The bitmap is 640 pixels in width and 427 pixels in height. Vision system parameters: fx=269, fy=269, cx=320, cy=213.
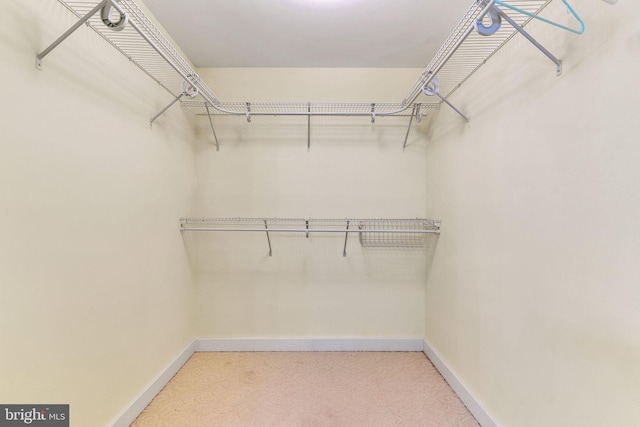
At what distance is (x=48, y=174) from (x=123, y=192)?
16.0 inches

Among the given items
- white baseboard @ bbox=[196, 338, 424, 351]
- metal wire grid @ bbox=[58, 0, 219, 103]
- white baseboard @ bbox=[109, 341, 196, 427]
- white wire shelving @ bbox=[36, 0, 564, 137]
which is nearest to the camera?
white wire shelving @ bbox=[36, 0, 564, 137]

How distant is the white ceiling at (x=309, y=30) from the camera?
1584 mm

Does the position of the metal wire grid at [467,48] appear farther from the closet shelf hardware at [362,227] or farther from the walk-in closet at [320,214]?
the closet shelf hardware at [362,227]

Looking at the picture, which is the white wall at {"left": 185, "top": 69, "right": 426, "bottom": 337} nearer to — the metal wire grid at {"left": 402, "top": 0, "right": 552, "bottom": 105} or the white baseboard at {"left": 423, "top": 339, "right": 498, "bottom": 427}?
the white baseboard at {"left": 423, "top": 339, "right": 498, "bottom": 427}

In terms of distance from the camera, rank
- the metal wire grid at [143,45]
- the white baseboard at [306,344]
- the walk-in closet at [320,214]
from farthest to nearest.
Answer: the white baseboard at [306,344] < the metal wire grid at [143,45] < the walk-in closet at [320,214]

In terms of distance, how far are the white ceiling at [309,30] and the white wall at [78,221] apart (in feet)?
1.62

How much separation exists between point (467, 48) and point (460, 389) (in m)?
2.04

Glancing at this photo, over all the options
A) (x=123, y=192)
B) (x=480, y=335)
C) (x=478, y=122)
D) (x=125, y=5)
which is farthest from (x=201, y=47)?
(x=480, y=335)

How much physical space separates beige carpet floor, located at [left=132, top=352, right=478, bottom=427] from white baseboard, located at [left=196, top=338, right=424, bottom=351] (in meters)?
0.06

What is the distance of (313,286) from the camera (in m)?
2.33

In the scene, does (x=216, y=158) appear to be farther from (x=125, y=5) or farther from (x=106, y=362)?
(x=106, y=362)

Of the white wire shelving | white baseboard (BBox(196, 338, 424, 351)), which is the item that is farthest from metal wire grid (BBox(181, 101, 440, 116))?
white baseboard (BBox(196, 338, 424, 351))

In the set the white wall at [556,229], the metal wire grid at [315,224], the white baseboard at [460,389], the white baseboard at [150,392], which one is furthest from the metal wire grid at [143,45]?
the white baseboard at [460,389]

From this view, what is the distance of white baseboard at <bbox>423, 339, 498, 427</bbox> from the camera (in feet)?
4.78
